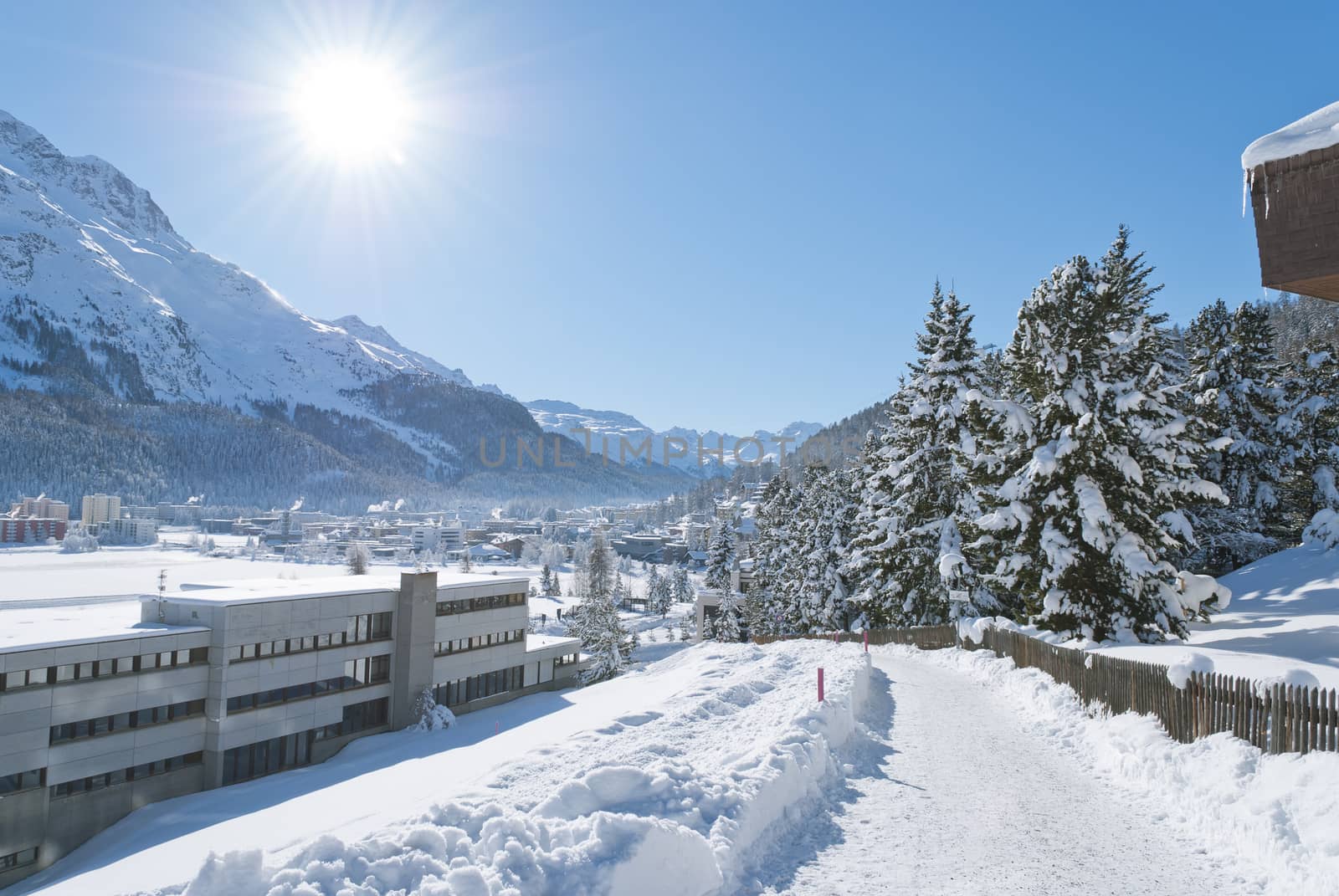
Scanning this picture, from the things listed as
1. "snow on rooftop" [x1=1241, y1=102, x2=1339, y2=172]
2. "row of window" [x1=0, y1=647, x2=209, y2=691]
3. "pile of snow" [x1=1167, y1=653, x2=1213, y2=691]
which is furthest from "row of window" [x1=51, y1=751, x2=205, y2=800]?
"snow on rooftop" [x1=1241, y1=102, x2=1339, y2=172]

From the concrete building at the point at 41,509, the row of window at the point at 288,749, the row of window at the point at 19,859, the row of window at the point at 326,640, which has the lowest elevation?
the concrete building at the point at 41,509

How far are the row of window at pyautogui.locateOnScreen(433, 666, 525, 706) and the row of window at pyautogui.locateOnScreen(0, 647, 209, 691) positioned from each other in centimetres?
1413

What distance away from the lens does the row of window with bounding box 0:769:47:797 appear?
83.3 feet

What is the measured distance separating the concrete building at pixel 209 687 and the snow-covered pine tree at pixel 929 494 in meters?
25.3

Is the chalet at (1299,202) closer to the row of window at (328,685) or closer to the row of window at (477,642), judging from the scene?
the row of window at (328,685)

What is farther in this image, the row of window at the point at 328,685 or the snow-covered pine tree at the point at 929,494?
the row of window at the point at 328,685

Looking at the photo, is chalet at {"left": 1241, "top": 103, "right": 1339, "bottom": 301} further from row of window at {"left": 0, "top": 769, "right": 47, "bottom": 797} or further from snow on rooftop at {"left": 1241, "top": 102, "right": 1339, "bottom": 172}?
row of window at {"left": 0, "top": 769, "right": 47, "bottom": 797}

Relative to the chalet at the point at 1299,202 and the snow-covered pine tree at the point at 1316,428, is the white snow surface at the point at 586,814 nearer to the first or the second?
the chalet at the point at 1299,202

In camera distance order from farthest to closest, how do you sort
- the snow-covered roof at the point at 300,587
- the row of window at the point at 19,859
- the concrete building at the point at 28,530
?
the concrete building at the point at 28,530 → the snow-covered roof at the point at 300,587 → the row of window at the point at 19,859

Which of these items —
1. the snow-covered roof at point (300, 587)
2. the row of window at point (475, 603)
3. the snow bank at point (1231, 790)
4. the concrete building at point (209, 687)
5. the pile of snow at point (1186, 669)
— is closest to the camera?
the snow bank at point (1231, 790)

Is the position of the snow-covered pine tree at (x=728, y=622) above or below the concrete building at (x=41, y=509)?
above

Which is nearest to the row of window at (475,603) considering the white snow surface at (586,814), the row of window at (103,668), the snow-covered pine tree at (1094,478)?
the row of window at (103,668)

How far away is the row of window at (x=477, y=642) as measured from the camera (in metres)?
43.6

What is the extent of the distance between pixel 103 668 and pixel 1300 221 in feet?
122
